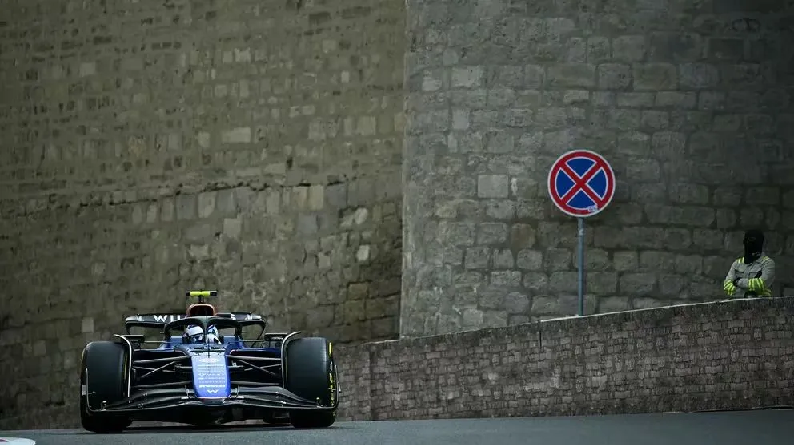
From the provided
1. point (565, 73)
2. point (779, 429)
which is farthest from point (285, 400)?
point (565, 73)

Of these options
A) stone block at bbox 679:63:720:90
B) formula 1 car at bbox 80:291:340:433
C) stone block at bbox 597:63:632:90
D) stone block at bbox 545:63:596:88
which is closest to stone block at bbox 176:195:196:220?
stone block at bbox 545:63:596:88

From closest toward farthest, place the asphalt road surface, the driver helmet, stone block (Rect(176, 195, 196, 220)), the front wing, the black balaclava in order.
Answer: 1. the asphalt road surface
2. the front wing
3. the driver helmet
4. the black balaclava
5. stone block (Rect(176, 195, 196, 220))

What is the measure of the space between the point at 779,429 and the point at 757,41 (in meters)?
7.66

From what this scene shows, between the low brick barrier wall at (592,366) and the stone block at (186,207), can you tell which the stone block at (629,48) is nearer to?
the low brick barrier wall at (592,366)

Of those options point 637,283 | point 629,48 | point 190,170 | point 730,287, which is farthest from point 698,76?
point 190,170

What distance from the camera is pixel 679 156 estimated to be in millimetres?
21781

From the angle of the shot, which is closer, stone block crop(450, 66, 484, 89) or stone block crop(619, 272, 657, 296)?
stone block crop(619, 272, 657, 296)

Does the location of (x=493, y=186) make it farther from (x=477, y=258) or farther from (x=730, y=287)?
(x=730, y=287)

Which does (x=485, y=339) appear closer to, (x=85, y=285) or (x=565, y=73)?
(x=565, y=73)

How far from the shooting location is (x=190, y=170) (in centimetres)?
2581

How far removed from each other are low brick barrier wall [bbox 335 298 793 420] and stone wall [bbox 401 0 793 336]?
247 centimetres

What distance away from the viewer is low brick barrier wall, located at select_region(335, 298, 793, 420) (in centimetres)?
1755

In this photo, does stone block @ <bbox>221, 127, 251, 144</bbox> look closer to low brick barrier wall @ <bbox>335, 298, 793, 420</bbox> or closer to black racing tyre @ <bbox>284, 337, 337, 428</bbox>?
low brick barrier wall @ <bbox>335, 298, 793, 420</bbox>

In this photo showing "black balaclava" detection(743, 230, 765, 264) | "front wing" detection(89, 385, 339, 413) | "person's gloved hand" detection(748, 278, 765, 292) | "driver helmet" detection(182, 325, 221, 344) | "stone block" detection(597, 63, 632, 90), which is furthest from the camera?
"stone block" detection(597, 63, 632, 90)
